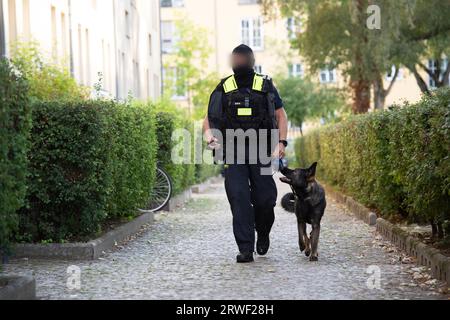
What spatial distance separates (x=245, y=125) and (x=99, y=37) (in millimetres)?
20178

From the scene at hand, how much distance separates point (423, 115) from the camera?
8.67 m

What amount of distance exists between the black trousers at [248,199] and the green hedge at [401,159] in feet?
4.97

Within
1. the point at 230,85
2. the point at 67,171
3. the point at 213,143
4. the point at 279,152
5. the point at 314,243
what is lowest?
the point at 314,243

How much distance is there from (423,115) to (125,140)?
4.60 meters

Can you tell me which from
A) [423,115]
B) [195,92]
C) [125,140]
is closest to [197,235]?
[125,140]

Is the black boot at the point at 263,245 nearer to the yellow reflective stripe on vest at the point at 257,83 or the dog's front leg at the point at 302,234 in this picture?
the dog's front leg at the point at 302,234

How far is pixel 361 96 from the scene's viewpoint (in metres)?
32.3

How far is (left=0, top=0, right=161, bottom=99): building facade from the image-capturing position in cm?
1925

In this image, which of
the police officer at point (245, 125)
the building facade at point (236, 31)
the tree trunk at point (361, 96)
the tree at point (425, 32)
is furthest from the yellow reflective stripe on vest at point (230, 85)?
the building facade at point (236, 31)

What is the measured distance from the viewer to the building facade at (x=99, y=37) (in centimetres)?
1925

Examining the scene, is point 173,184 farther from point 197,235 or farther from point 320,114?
point 320,114
